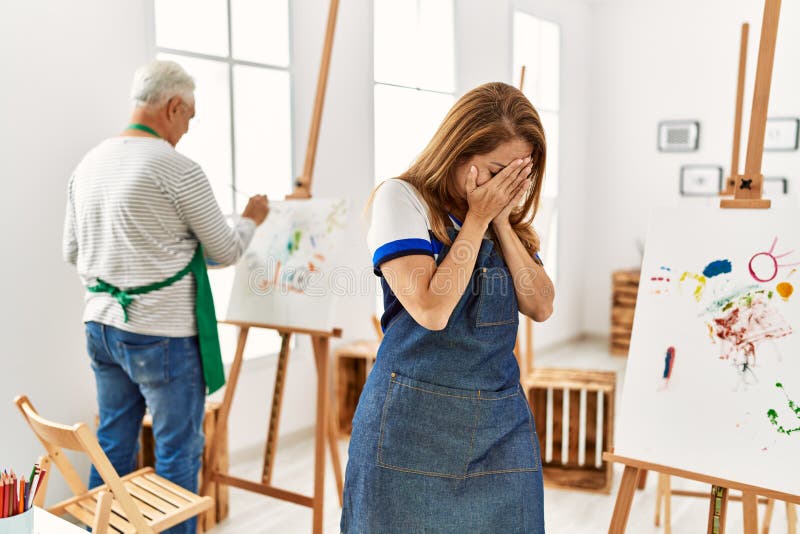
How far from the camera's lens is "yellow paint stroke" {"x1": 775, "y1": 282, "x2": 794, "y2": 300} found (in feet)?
5.01

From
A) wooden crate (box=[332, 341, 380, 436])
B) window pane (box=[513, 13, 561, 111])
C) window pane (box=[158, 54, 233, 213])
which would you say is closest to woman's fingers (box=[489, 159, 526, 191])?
window pane (box=[158, 54, 233, 213])

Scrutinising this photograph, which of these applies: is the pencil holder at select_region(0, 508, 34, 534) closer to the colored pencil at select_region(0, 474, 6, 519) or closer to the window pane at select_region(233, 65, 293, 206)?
the colored pencil at select_region(0, 474, 6, 519)

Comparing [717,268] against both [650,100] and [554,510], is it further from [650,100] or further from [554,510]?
[650,100]

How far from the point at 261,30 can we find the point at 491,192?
2.38 m

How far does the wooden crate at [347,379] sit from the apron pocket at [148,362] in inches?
68.1

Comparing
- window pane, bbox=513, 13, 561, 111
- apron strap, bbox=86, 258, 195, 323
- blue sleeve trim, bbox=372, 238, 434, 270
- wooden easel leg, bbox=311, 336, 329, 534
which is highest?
window pane, bbox=513, 13, 561, 111

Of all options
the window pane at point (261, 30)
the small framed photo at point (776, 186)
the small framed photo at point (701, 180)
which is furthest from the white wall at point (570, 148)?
the window pane at point (261, 30)

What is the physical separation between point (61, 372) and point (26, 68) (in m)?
1.10

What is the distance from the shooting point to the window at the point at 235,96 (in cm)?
308

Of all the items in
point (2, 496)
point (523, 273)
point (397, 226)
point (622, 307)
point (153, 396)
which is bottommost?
point (622, 307)

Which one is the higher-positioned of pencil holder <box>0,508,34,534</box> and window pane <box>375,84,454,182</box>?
window pane <box>375,84,454,182</box>

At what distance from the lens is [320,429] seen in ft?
8.05

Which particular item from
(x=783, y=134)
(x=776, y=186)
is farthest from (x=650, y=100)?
(x=776, y=186)

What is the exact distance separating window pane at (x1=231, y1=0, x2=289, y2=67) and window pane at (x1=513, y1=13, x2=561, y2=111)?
88.8 inches
